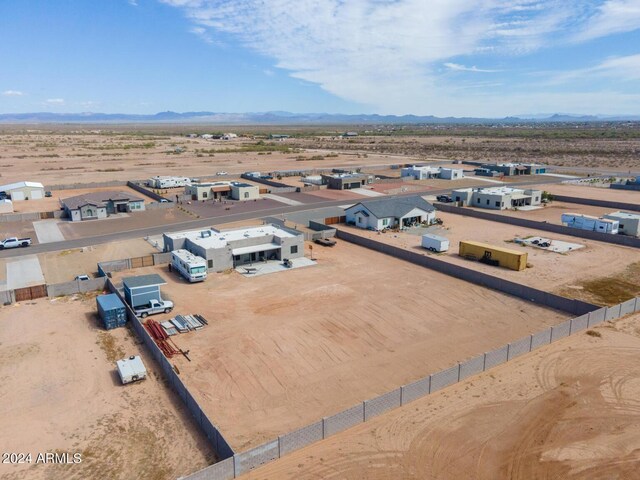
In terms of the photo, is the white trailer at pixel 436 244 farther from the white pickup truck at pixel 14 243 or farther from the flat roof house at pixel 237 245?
the white pickup truck at pixel 14 243

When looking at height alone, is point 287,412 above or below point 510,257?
below

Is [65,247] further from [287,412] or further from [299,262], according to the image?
[287,412]

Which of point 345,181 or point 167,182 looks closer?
point 167,182

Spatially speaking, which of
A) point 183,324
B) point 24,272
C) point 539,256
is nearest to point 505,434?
point 183,324

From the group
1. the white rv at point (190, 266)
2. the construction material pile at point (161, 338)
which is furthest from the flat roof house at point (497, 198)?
the construction material pile at point (161, 338)

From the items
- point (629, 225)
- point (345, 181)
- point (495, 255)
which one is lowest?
point (495, 255)

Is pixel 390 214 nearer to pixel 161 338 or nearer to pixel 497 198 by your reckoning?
pixel 497 198

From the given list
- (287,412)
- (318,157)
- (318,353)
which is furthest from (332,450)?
(318,157)
